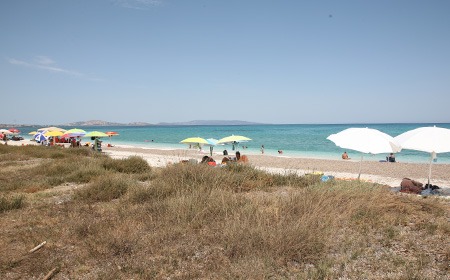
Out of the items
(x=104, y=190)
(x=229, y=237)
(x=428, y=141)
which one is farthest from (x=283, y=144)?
(x=229, y=237)

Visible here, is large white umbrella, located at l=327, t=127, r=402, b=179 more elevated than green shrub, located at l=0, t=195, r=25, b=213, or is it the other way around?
large white umbrella, located at l=327, t=127, r=402, b=179

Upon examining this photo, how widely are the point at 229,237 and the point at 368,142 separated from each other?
686cm

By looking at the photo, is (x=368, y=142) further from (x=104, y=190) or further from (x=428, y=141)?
(x=104, y=190)

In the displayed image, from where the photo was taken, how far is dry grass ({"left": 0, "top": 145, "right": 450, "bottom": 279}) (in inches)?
134

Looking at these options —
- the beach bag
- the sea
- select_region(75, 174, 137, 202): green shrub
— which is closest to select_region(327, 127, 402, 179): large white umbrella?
the beach bag

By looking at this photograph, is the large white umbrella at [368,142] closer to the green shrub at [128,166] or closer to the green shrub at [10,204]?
the green shrub at [128,166]

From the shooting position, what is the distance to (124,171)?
11.3m

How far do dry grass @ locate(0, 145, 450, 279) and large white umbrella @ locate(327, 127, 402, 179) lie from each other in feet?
9.17

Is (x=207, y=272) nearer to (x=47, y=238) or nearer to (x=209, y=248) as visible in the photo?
(x=209, y=248)

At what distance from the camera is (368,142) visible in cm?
896

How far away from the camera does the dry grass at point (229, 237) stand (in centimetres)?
339

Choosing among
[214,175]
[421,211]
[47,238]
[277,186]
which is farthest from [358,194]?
[47,238]

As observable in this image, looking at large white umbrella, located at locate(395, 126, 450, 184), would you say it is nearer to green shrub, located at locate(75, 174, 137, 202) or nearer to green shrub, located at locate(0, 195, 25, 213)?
green shrub, located at locate(75, 174, 137, 202)

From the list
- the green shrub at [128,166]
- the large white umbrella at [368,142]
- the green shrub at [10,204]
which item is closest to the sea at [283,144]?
the large white umbrella at [368,142]
